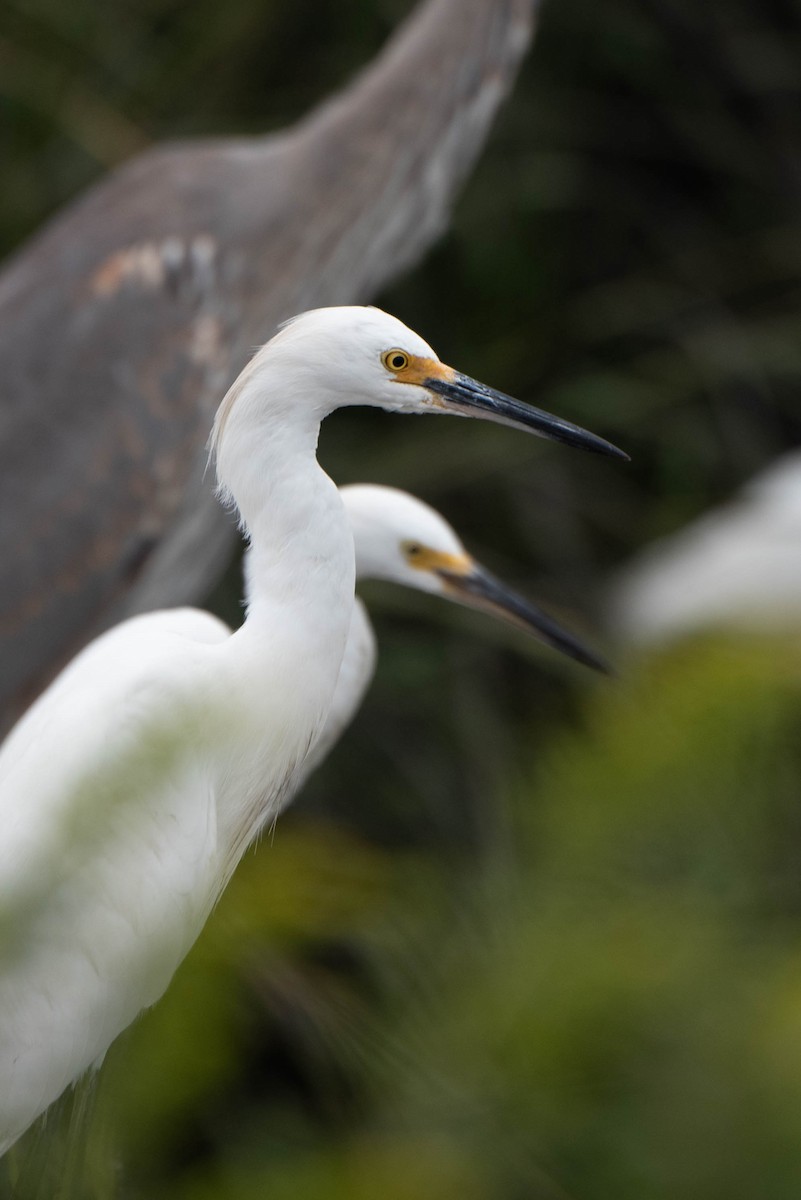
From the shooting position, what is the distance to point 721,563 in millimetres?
2412

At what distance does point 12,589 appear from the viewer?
5.71ft

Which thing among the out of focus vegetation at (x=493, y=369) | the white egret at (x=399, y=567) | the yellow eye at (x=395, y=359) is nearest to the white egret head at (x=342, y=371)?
the yellow eye at (x=395, y=359)

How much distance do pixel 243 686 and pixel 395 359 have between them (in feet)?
0.82

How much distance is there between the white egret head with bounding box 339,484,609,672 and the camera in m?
1.42

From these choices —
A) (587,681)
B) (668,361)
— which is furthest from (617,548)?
(587,681)

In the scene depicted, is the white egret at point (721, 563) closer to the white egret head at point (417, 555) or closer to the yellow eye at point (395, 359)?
the white egret head at point (417, 555)

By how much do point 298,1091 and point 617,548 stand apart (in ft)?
3.84

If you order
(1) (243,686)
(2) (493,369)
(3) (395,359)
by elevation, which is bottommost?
(2) (493,369)

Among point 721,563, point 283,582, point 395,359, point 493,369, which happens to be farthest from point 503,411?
point 721,563

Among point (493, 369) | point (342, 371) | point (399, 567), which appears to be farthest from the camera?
point (493, 369)

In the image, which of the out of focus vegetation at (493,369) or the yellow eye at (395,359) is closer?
the yellow eye at (395,359)

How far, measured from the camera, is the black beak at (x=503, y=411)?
1.04 meters

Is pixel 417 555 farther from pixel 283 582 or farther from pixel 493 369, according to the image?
pixel 493 369

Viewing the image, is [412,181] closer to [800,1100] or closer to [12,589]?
[12,589]
